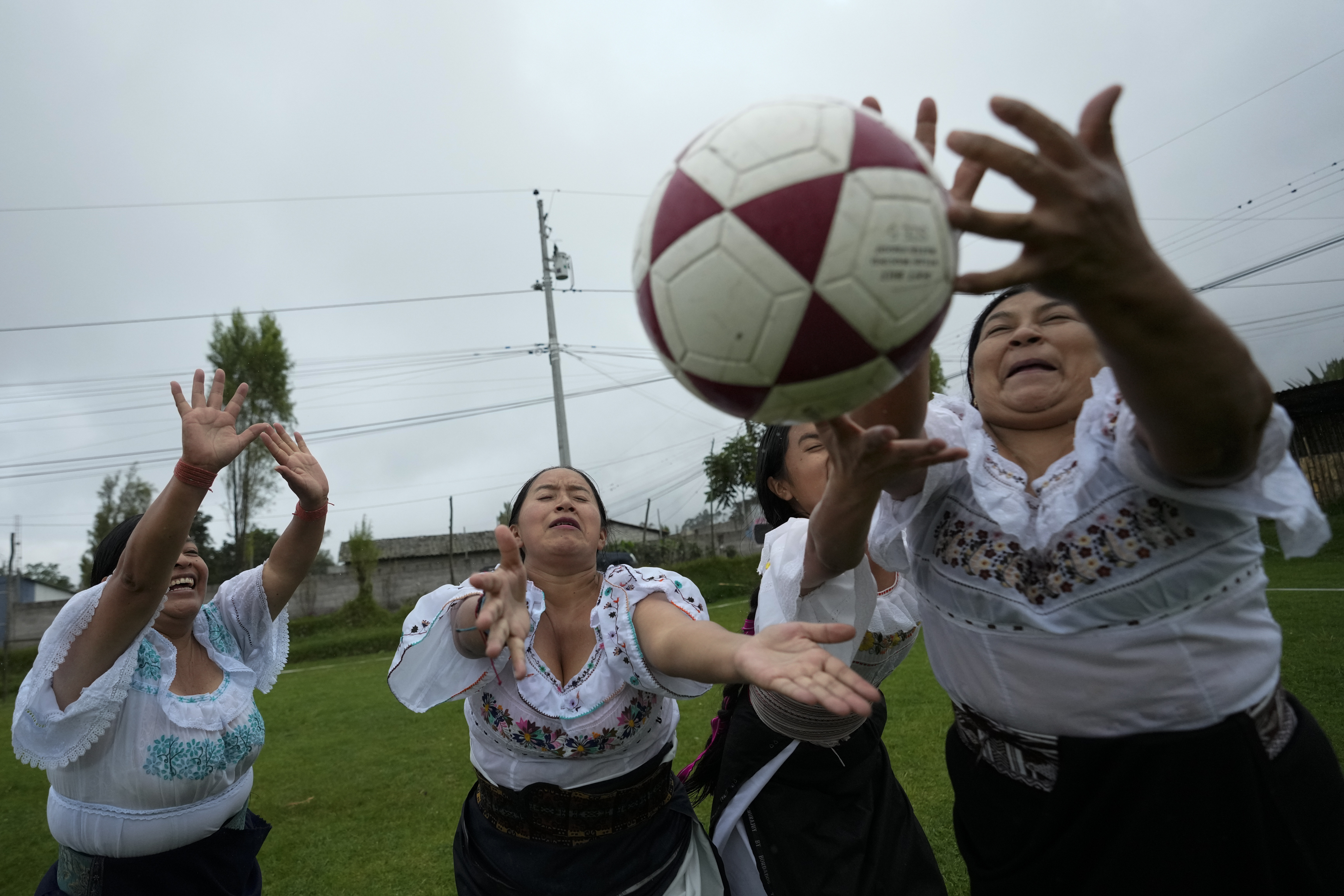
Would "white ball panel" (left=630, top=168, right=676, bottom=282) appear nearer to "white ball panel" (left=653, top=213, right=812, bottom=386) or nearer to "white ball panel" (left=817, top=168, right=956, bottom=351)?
"white ball panel" (left=653, top=213, right=812, bottom=386)

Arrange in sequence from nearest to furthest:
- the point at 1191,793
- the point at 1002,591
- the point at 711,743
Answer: the point at 1191,793 → the point at 1002,591 → the point at 711,743

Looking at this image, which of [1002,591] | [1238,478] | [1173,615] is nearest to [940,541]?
[1002,591]

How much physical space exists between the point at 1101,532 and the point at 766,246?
3.17 ft

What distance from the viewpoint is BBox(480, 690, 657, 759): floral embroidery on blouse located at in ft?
8.08

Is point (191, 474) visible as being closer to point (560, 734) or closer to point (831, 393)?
point (560, 734)

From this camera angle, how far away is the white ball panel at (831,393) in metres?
1.34

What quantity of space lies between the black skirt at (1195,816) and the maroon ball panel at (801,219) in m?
1.18

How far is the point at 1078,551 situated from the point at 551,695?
1685mm

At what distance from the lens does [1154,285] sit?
120 cm

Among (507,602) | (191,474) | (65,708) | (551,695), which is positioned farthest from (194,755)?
(507,602)

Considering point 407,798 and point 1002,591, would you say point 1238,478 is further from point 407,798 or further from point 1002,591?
point 407,798

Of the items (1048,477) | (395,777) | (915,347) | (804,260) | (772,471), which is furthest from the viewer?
(395,777)

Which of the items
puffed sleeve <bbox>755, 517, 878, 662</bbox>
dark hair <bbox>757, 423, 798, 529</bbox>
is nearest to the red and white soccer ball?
puffed sleeve <bbox>755, 517, 878, 662</bbox>

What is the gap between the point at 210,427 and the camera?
2658 millimetres
